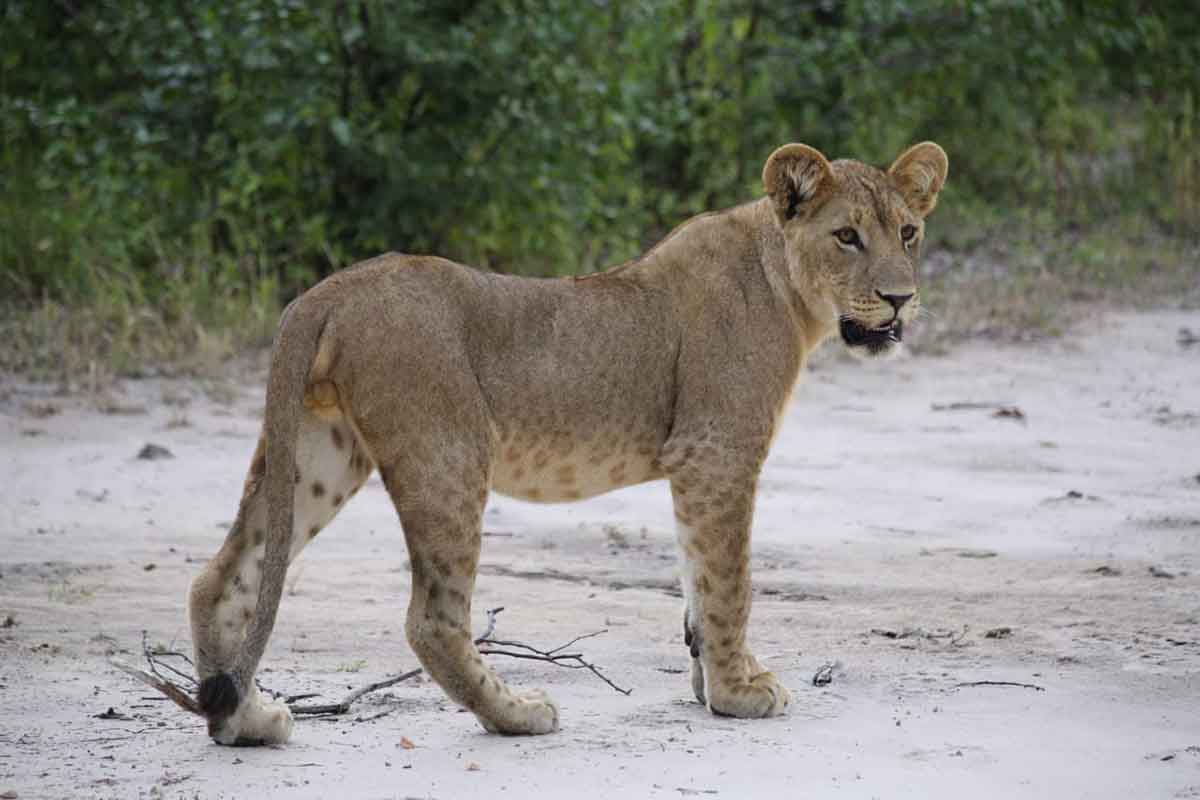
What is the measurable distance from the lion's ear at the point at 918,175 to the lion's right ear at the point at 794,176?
9.2 inches

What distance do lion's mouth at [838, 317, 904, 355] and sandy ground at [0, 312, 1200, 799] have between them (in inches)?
33.1

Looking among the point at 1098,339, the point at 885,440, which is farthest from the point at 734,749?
the point at 1098,339

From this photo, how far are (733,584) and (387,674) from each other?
0.95 m

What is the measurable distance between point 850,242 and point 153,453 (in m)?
3.56

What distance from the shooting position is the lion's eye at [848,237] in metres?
4.60

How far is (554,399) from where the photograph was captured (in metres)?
4.42

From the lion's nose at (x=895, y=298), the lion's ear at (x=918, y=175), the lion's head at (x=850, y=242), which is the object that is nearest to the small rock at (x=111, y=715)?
the lion's head at (x=850, y=242)

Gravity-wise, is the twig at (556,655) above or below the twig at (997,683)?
below

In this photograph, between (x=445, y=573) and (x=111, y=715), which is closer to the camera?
(x=445, y=573)

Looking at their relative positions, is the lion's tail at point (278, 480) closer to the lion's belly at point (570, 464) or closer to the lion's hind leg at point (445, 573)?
the lion's hind leg at point (445, 573)

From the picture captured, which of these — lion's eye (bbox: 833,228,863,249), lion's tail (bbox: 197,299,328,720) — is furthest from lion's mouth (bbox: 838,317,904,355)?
lion's tail (bbox: 197,299,328,720)

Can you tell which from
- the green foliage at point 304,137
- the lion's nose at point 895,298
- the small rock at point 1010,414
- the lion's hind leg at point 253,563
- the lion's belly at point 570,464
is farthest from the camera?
the green foliage at point 304,137

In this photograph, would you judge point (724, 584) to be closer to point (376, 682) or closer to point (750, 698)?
point (750, 698)

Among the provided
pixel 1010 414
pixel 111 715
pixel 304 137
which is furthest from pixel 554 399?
pixel 304 137
